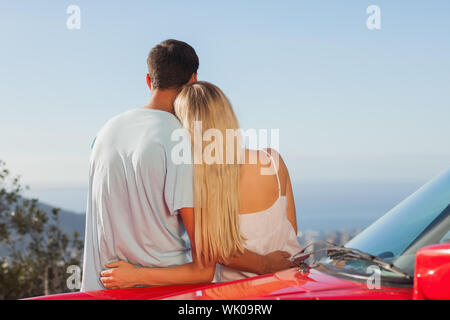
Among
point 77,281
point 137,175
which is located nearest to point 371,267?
point 137,175

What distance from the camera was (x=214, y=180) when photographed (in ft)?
7.32

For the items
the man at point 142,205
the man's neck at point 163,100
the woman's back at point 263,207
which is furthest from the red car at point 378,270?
the man's neck at point 163,100

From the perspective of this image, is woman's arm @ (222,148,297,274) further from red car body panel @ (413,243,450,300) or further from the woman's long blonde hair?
red car body panel @ (413,243,450,300)

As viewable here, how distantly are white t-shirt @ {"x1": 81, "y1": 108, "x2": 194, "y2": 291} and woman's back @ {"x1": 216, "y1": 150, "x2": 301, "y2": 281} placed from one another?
0.27 meters

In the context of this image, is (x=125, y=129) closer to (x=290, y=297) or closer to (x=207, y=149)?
(x=207, y=149)

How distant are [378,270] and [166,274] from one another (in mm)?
890

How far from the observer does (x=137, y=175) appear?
2293 mm

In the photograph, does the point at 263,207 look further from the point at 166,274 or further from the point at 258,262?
the point at 166,274

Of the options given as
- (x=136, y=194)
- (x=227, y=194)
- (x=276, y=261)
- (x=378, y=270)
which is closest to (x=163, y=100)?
(x=136, y=194)

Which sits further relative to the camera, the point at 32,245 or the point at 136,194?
the point at 32,245

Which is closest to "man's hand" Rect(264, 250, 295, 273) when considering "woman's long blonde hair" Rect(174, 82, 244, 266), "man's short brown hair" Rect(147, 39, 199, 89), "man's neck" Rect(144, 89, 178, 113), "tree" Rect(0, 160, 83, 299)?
"woman's long blonde hair" Rect(174, 82, 244, 266)

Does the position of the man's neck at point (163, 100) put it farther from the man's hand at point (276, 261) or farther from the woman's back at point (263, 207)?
the man's hand at point (276, 261)

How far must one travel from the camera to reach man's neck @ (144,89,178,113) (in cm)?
254
